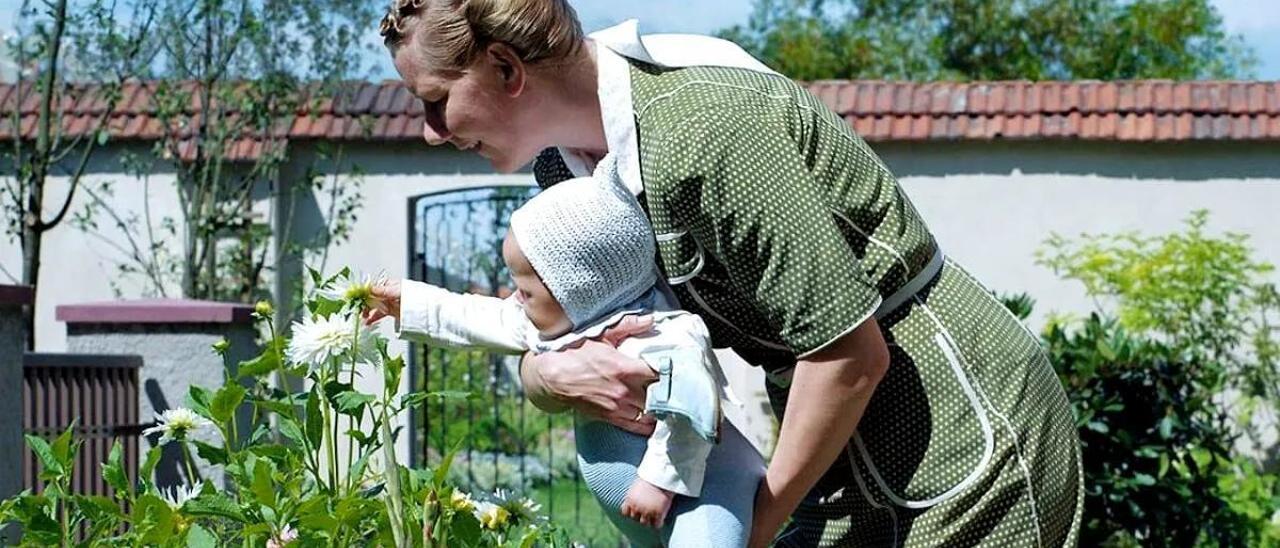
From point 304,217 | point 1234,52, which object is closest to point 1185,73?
point 1234,52

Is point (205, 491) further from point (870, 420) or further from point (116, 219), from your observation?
point (116, 219)

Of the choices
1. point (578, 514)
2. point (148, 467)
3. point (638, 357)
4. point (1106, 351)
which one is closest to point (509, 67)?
point (638, 357)

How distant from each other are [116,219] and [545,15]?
8938 mm

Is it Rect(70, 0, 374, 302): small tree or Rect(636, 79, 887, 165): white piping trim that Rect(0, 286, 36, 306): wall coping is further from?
Rect(70, 0, 374, 302): small tree

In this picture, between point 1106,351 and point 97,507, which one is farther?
point 1106,351

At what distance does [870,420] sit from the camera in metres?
1.86

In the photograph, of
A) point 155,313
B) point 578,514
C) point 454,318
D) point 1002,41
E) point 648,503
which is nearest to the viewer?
point 648,503

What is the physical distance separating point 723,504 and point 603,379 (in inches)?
6.4

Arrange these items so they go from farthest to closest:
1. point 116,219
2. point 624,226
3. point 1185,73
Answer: point 1185,73 < point 116,219 < point 624,226

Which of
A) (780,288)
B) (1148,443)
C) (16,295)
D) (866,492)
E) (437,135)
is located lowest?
(1148,443)

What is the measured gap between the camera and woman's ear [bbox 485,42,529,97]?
5.97 feet

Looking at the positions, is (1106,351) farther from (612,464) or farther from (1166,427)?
(612,464)

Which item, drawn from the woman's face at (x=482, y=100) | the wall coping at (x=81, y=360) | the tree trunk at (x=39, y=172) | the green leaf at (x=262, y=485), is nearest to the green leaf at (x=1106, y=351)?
the wall coping at (x=81, y=360)

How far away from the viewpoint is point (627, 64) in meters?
1.87
